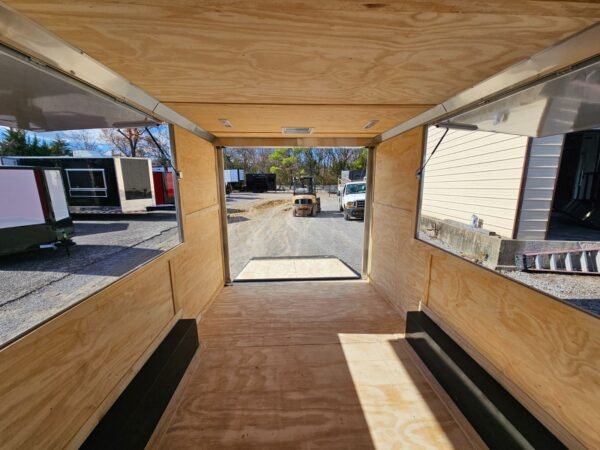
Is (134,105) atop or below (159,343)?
atop

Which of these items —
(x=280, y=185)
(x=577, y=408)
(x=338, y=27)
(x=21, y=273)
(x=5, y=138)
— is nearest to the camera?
(x=338, y=27)

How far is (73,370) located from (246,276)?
2.66 meters

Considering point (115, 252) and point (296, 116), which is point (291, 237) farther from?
point (296, 116)

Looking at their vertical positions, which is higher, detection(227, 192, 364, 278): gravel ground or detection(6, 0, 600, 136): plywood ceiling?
detection(6, 0, 600, 136): plywood ceiling

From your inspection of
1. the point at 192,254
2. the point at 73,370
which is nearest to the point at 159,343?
the point at 73,370

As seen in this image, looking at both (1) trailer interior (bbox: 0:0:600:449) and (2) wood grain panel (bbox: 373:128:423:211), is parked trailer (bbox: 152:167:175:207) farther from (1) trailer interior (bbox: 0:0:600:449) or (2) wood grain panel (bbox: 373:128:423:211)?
(2) wood grain panel (bbox: 373:128:423:211)

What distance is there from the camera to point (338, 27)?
0.80 metres

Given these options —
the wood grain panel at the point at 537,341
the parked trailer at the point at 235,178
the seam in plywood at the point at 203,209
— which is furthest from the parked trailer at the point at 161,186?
the parked trailer at the point at 235,178

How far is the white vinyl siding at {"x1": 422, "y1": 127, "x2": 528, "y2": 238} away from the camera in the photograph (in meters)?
3.34

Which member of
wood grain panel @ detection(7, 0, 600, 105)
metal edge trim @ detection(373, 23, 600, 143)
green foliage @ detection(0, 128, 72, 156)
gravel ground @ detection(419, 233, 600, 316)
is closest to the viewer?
A: wood grain panel @ detection(7, 0, 600, 105)

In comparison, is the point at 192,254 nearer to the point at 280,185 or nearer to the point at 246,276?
the point at 246,276

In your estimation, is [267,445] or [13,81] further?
[267,445]

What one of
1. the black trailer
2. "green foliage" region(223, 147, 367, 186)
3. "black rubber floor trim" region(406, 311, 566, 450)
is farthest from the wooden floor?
"green foliage" region(223, 147, 367, 186)

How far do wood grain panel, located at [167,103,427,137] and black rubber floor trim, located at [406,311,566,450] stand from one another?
1903mm
